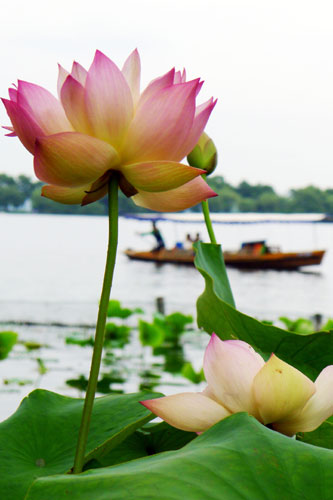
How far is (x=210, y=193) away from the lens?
25 centimetres

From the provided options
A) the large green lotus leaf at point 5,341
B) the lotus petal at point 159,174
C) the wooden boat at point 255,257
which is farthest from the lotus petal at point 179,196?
the wooden boat at point 255,257

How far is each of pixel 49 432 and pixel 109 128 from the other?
0.53 feet

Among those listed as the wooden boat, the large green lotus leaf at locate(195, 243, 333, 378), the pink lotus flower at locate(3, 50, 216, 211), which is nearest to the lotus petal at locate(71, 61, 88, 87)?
the pink lotus flower at locate(3, 50, 216, 211)

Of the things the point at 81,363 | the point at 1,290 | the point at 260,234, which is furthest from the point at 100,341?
the point at 260,234

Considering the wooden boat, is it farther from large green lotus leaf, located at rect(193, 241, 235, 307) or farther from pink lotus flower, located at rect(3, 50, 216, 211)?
pink lotus flower, located at rect(3, 50, 216, 211)

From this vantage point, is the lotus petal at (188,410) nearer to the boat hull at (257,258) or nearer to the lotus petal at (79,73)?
the lotus petal at (79,73)

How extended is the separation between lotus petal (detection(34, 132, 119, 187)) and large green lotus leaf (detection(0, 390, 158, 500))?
0.11m

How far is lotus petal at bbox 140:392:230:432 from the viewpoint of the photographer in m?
0.21

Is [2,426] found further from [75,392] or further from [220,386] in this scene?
[75,392]

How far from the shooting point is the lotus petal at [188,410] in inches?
8.3

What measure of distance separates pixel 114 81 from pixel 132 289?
41.8 ft

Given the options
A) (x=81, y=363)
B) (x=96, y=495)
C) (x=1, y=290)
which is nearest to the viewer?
(x=96, y=495)

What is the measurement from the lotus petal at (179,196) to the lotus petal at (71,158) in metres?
0.03

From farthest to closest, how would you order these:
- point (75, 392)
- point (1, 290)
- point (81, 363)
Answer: point (1, 290) → point (81, 363) → point (75, 392)
